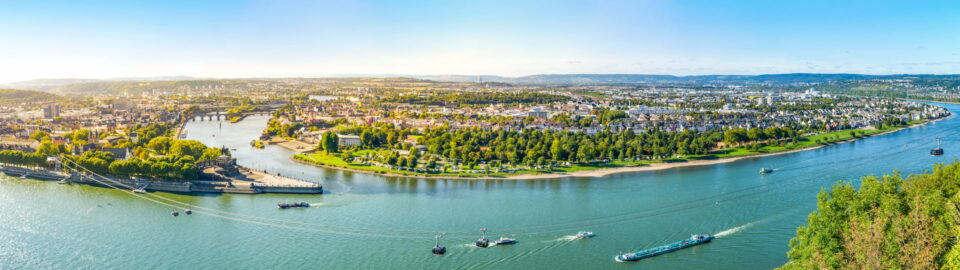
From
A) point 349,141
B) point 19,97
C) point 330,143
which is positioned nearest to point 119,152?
point 330,143

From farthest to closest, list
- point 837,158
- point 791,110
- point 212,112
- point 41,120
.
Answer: point 212,112
point 791,110
point 41,120
point 837,158

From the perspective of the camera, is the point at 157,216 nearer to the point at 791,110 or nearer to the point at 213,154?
the point at 213,154

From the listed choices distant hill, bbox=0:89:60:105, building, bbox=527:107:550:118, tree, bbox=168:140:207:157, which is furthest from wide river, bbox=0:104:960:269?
distant hill, bbox=0:89:60:105

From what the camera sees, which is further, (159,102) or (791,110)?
(159,102)

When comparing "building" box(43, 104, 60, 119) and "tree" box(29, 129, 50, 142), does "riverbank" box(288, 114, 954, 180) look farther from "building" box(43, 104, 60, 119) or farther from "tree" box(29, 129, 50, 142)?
"building" box(43, 104, 60, 119)

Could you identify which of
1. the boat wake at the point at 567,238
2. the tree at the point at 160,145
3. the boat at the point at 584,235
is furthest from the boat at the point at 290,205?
the tree at the point at 160,145

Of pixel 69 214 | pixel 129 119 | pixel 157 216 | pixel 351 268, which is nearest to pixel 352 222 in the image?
pixel 351 268

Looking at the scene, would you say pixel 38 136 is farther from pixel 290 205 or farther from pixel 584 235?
pixel 584 235
